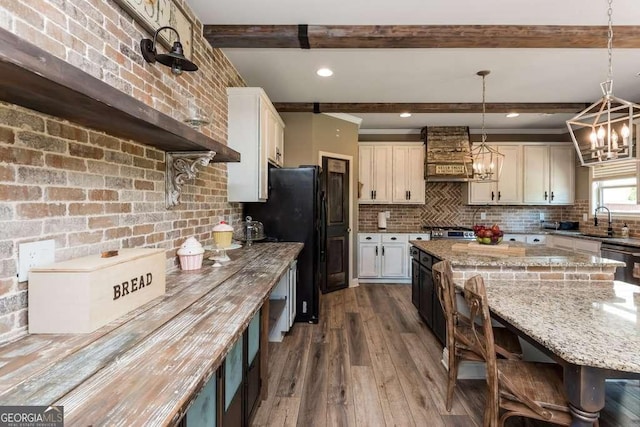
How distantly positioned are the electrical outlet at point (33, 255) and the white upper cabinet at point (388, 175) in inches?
191

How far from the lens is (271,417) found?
203 cm

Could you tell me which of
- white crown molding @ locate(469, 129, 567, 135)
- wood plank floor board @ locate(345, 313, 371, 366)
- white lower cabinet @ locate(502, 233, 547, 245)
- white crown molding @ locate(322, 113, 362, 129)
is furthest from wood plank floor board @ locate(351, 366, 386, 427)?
white crown molding @ locate(469, 129, 567, 135)

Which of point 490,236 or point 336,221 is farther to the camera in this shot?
point 336,221

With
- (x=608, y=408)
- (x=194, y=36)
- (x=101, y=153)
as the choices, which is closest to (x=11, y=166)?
(x=101, y=153)

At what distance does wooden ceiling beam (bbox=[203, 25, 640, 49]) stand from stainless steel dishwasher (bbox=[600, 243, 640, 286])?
233cm

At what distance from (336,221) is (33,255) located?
13.2 feet

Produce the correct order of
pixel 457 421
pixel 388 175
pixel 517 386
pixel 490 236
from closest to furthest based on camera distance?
pixel 517 386, pixel 457 421, pixel 490 236, pixel 388 175

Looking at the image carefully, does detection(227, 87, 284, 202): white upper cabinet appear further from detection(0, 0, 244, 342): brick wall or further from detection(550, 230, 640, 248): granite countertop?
detection(550, 230, 640, 248): granite countertop

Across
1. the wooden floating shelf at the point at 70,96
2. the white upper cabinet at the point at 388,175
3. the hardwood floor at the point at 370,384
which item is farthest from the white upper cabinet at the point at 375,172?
the wooden floating shelf at the point at 70,96

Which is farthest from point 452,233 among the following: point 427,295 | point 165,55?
point 165,55

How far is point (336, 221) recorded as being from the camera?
16.2ft

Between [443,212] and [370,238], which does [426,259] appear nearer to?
[370,238]

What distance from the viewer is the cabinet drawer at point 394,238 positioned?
5523 millimetres

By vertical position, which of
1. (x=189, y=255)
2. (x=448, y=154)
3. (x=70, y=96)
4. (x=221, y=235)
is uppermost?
(x=448, y=154)
